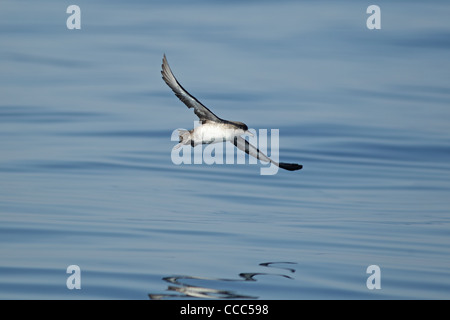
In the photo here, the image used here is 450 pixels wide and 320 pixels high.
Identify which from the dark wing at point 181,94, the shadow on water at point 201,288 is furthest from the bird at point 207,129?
the shadow on water at point 201,288

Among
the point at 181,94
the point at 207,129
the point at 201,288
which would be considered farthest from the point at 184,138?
the point at 201,288

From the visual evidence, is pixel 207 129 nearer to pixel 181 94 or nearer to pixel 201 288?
pixel 181 94

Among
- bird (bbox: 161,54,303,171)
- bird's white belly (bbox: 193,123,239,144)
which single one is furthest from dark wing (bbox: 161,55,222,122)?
bird's white belly (bbox: 193,123,239,144)

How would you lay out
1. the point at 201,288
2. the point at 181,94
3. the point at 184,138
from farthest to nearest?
the point at 184,138, the point at 181,94, the point at 201,288

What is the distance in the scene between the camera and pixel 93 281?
10.7 metres

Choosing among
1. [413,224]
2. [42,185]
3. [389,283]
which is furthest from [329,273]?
[42,185]

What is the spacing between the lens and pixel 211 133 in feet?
38.6

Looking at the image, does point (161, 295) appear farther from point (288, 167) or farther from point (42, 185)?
point (42, 185)

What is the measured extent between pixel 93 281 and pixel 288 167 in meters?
3.27

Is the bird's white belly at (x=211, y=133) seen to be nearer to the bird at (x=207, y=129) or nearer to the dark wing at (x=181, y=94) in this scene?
the bird at (x=207, y=129)

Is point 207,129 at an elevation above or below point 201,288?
above

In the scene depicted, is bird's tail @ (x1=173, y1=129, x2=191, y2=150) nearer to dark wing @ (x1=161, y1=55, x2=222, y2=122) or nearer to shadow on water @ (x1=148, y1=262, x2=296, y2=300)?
dark wing @ (x1=161, y1=55, x2=222, y2=122)
